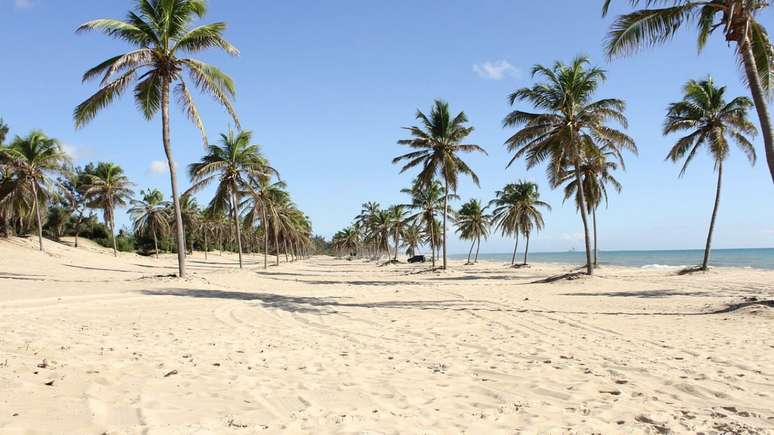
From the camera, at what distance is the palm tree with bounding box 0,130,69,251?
29609 mm

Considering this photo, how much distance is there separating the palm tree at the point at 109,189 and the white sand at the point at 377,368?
3189 cm

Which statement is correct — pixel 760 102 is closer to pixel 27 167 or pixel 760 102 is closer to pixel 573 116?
pixel 573 116

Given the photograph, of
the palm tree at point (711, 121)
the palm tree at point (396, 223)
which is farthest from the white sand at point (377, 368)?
the palm tree at point (396, 223)

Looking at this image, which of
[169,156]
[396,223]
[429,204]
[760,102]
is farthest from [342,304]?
[396,223]

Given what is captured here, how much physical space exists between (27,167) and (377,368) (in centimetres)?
3429

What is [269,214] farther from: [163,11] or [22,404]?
[22,404]

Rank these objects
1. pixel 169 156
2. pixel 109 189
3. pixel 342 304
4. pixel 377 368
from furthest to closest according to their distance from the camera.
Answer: pixel 109 189, pixel 169 156, pixel 342 304, pixel 377 368

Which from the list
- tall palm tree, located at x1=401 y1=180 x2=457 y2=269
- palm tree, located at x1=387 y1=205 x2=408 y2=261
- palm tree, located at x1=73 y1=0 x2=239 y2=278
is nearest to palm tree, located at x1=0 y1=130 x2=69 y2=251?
palm tree, located at x1=73 y1=0 x2=239 y2=278

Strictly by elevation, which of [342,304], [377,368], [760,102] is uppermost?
[760,102]

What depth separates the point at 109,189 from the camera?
39.5 m

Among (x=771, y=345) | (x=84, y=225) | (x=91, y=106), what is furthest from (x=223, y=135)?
(x=84, y=225)

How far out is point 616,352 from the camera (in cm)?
667

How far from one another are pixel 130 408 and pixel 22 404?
85cm

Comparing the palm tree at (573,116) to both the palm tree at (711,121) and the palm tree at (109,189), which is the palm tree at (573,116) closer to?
the palm tree at (711,121)
